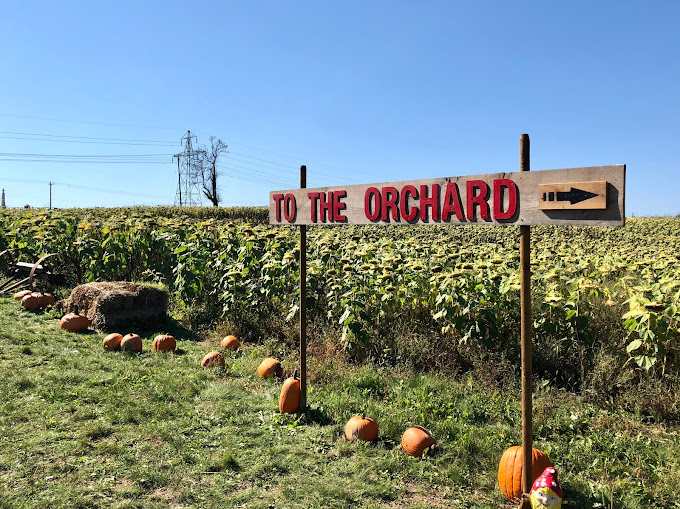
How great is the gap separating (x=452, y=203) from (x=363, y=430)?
2.00m

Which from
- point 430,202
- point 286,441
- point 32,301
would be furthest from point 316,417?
point 32,301

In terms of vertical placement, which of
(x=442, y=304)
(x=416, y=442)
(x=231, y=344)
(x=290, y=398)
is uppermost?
(x=442, y=304)

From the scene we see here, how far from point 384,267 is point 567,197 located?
3.57m

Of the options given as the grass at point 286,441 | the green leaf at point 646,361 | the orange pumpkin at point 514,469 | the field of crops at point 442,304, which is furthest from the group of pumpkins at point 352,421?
the green leaf at point 646,361

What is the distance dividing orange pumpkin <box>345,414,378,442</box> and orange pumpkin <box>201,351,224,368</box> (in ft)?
8.12

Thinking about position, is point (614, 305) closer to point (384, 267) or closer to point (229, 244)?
point (384, 267)

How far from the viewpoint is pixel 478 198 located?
3.08 meters

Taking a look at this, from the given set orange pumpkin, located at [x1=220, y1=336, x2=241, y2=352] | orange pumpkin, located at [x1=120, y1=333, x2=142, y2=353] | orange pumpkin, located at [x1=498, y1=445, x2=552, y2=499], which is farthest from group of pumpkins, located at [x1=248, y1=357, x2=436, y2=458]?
orange pumpkin, located at [x1=120, y1=333, x2=142, y2=353]

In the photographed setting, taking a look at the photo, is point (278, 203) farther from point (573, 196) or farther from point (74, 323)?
point (74, 323)

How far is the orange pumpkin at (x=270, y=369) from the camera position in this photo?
18.3ft

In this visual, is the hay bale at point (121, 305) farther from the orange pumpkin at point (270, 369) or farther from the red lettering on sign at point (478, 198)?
the red lettering on sign at point (478, 198)

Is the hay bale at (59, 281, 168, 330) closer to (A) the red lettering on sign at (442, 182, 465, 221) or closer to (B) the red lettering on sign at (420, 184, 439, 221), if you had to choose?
(B) the red lettering on sign at (420, 184, 439, 221)

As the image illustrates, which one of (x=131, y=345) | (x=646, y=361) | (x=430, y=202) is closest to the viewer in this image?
(x=430, y=202)

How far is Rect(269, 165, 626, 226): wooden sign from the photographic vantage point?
2.58m
